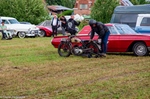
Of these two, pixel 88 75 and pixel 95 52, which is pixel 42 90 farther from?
pixel 95 52

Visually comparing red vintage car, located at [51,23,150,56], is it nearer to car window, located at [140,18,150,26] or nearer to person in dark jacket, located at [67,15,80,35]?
person in dark jacket, located at [67,15,80,35]

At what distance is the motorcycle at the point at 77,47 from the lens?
14.8 m

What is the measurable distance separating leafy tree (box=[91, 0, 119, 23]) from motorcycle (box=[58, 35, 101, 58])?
1426 inches

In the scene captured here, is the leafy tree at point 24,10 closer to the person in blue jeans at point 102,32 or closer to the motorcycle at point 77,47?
the motorcycle at point 77,47

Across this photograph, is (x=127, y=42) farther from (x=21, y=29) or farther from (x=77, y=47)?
(x=21, y=29)

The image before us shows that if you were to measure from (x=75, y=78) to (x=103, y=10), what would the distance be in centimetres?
4372

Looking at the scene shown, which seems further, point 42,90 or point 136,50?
point 136,50

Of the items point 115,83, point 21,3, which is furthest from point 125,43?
point 21,3

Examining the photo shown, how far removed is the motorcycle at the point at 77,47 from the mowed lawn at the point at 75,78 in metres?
0.62

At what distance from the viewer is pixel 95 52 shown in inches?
586

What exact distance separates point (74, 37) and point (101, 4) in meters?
40.0

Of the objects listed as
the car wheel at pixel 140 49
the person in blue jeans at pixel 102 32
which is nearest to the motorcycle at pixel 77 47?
the person in blue jeans at pixel 102 32

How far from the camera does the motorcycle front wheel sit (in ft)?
49.7

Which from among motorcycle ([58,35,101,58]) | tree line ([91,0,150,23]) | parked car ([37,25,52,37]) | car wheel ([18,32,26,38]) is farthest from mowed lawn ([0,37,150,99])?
tree line ([91,0,150,23])
